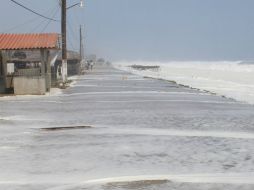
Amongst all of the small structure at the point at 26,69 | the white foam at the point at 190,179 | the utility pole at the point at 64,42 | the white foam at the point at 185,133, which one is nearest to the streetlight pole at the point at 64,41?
the utility pole at the point at 64,42

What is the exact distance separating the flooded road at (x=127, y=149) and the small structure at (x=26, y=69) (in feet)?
29.5

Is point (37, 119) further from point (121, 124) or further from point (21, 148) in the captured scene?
point (21, 148)

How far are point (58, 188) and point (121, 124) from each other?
8.22m

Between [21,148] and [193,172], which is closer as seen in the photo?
[193,172]

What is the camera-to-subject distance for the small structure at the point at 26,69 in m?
30.2

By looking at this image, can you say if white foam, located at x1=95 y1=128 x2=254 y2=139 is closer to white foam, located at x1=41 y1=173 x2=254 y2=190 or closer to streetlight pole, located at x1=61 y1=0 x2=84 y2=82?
white foam, located at x1=41 y1=173 x2=254 y2=190

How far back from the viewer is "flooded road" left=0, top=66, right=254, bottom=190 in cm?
881

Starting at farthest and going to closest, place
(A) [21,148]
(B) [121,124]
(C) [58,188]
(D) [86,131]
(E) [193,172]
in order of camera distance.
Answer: (B) [121,124] → (D) [86,131] → (A) [21,148] → (E) [193,172] → (C) [58,188]

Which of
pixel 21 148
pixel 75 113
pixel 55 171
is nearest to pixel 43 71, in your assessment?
pixel 75 113

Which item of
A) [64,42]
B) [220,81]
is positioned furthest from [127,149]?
[220,81]

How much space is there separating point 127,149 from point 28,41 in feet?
68.7

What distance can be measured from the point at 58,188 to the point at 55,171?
125 cm

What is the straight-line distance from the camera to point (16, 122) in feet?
56.4

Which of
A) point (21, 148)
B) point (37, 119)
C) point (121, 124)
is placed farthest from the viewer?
point (37, 119)
